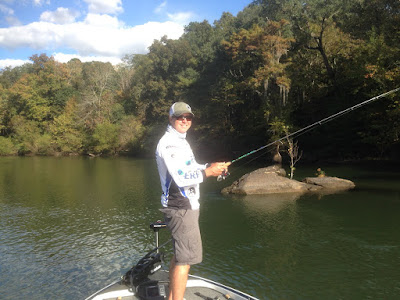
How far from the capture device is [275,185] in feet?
54.0

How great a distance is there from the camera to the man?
136 inches

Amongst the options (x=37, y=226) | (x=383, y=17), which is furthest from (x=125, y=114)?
(x=37, y=226)

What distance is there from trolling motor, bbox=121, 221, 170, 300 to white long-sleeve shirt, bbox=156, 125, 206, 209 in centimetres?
108

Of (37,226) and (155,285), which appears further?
(37,226)

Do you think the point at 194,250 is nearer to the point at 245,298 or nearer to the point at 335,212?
the point at 245,298

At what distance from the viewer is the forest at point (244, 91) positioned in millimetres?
25422

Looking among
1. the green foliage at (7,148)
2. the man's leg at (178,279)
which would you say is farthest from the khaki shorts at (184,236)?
the green foliage at (7,148)

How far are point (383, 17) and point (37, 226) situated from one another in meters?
26.5

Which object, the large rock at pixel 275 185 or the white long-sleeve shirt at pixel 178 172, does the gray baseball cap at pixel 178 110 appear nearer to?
the white long-sleeve shirt at pixel 178 172

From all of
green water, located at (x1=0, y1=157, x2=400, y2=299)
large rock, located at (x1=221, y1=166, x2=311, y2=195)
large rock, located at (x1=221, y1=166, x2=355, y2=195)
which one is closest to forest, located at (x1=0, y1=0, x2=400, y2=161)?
large rock, located at (x1=221, y1=166, x2=355, y2=195)

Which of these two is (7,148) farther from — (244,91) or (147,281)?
Result: (147,281)

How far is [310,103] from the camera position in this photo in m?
31.1

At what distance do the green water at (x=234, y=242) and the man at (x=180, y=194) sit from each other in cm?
353

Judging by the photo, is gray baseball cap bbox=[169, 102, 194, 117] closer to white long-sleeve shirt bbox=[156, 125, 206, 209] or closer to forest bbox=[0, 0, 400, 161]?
white long-sleeve shirt bbox=[156, 125, 206, 209]
